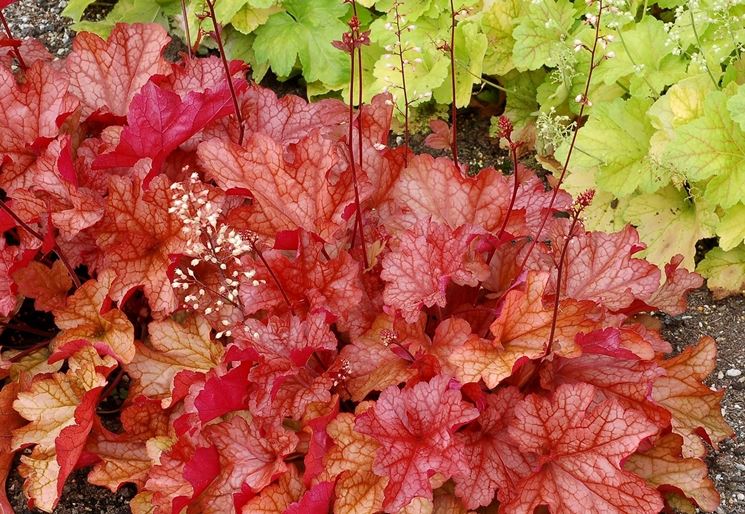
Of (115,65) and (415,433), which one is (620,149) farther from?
(115,65)

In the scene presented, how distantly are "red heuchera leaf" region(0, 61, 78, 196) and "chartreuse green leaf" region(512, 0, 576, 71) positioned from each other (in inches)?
61.8

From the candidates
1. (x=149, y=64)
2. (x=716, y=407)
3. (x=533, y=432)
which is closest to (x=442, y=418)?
(x=533, y=432)

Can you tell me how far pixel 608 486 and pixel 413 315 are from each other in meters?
0.56

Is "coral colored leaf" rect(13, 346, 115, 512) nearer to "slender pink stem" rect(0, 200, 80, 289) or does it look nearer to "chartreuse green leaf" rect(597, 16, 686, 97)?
"slender pink stem" rect(0, 200, 80, 289)

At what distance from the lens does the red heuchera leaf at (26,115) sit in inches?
105

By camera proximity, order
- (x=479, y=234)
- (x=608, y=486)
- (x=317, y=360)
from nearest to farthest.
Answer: (x=608, y=486) < (x=479, y=234) < (x=317, y=360)

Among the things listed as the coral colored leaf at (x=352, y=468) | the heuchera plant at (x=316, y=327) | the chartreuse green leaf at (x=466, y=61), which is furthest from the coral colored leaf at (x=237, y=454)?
the chartreuse green leaf at (x=466, y=61)

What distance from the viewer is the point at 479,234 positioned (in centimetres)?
223

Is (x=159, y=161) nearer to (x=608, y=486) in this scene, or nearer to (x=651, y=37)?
(x=608, y=486)

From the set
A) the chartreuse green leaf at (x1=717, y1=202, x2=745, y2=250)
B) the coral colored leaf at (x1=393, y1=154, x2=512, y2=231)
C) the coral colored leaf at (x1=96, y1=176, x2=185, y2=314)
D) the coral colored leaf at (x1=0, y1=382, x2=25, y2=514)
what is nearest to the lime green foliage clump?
the chartreuse green leaf at (x1=717, y1=202, x2=745, y2=250)

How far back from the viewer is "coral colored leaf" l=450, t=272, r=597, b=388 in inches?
82.7

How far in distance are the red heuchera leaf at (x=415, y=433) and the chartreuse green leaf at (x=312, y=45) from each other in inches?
73.9

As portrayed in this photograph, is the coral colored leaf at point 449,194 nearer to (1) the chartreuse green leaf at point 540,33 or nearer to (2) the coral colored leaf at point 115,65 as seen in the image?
(2) the coral colored leaf at point 115,65

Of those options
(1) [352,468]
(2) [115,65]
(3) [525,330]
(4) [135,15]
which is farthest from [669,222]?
(4) [135,15]
